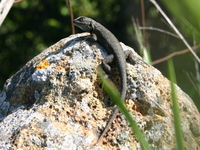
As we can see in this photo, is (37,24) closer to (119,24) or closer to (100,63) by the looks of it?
(119,24)

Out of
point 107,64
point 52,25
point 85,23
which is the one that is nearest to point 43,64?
point 107,64

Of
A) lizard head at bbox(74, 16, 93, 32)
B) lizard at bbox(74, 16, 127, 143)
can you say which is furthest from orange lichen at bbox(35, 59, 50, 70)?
lizard head at bbox(74, 16, 93, 32)

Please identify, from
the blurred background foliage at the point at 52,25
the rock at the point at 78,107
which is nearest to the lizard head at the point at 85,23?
the rock at the point at 78,107

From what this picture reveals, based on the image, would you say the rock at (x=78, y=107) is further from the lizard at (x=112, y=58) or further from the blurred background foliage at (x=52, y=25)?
the blurred background foliage at (x=52, y=25)

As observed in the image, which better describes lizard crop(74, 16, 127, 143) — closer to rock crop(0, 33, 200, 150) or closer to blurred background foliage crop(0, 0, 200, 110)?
rock crop(0, 33, 200, 150)

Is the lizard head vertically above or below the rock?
above

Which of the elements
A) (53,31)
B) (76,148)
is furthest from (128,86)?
(53,31)

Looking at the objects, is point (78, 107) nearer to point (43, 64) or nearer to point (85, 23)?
point (43, 64)

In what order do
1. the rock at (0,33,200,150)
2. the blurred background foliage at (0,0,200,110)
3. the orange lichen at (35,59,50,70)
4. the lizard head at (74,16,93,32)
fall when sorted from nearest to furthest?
the rock at (0,33,200,150), the orange lichen at (35,59,50,70), the lizard head at (74,16,93,32), the blurred background foliage at (0,0,200,110)

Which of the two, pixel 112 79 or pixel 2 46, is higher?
pixel 2 46
